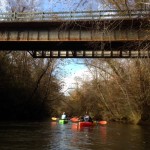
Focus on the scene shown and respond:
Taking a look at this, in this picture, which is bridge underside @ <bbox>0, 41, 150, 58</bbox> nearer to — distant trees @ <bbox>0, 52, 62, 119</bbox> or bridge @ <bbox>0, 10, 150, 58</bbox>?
bridge @ <bbox>0, 10, 150, 58</bbox>

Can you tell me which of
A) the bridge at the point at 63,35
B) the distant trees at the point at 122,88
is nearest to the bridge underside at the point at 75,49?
the bridge at the point at 63,35

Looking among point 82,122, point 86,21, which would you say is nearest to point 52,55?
point 82,122

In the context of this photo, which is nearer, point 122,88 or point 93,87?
point 122,88

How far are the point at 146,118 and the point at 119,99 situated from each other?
5621 mm

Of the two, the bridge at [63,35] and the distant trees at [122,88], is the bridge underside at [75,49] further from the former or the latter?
the distant trees at [122,88]

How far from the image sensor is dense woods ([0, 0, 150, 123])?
1912 inches

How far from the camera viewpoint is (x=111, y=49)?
34875 millimetres

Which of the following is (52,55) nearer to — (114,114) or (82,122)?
(82,122)

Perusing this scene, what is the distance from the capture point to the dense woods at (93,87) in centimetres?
4856

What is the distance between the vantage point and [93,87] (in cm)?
6588

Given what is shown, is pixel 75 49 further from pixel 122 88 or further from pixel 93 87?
pixel 93 87

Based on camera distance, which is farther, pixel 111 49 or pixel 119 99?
pixel 119 99

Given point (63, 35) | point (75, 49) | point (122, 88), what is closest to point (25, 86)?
point (122, 88)

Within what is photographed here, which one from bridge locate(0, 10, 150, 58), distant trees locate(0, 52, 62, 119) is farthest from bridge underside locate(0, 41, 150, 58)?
distant trees locate(0, 52, 62, 119)
